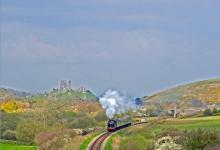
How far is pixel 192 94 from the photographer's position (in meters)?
124

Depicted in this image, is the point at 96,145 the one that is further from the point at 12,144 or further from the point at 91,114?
the point at 91,114

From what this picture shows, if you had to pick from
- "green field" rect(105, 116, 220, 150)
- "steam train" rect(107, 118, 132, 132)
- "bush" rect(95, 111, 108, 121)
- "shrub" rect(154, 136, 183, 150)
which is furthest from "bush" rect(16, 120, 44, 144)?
"shrub" rect(154, 136, 183, 150)

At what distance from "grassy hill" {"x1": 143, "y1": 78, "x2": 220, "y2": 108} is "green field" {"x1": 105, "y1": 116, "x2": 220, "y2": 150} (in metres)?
26.4

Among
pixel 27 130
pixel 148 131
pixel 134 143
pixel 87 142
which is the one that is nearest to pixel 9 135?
pixel 27 130

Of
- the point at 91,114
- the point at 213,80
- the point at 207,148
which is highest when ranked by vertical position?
the point at 213,80

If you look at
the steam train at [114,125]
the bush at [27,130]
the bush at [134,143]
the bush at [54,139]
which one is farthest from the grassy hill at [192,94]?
the bush at [134,143]

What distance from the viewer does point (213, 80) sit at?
5399 inches

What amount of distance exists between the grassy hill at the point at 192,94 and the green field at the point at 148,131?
26389 mm

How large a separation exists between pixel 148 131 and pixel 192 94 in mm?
52342

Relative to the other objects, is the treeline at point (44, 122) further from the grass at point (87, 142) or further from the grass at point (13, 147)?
the grass at point (87, 142)

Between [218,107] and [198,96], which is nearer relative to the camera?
[218,107]

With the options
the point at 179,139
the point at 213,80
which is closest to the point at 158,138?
the point at 179,139

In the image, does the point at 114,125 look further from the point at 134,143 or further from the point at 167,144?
the point at 167,144

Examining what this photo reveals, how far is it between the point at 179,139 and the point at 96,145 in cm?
1535
